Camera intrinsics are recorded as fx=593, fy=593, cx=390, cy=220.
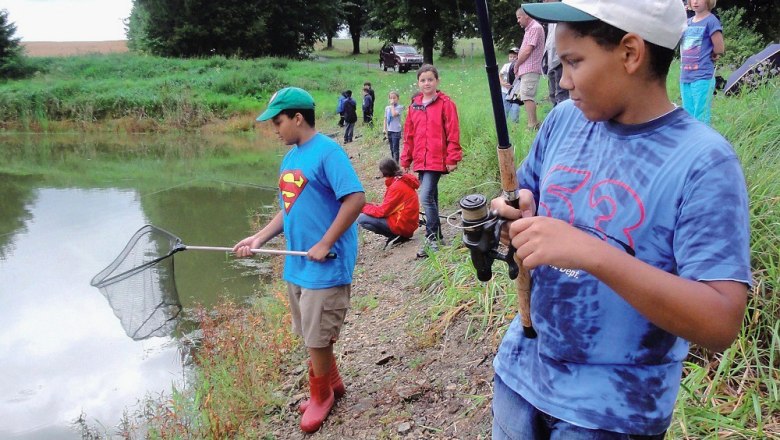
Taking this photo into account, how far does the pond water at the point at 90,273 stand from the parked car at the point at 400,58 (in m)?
17.9

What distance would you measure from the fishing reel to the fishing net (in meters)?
3.75

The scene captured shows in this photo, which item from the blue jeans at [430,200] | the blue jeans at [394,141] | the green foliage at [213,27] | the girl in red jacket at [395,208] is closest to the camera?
the blue jeans at [430,200]

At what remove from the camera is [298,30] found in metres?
44.4

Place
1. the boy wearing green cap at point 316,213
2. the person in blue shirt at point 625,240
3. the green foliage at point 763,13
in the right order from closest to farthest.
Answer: the person in blue shirt at point 625,240
the boy wearing green cap at point 316,213
the green foliage at point 763,13

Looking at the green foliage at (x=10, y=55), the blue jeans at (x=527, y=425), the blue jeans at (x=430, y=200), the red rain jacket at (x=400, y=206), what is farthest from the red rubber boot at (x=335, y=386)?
the green foliage at (x=10, y=55)

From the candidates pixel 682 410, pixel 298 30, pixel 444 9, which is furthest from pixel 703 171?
pixel 298 30

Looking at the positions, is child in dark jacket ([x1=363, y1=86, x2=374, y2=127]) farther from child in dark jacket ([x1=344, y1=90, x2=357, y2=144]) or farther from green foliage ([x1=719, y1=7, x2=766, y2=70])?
green foliage ([x1=719, y1=7, x2=766, y2=70])

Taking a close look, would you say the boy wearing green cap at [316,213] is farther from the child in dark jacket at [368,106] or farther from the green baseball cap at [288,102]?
the child in dark jacket at [368,106]

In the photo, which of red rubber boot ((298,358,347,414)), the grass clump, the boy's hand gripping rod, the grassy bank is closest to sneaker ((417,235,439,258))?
the grassy bank

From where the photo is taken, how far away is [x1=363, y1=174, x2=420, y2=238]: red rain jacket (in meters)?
7.23

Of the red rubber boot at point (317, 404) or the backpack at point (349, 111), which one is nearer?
the red rubber boot at point (317, 404)

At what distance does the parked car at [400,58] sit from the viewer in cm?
3450

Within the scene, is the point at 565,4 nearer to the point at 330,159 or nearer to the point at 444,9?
the point at 330,159

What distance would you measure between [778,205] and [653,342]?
250 cm
